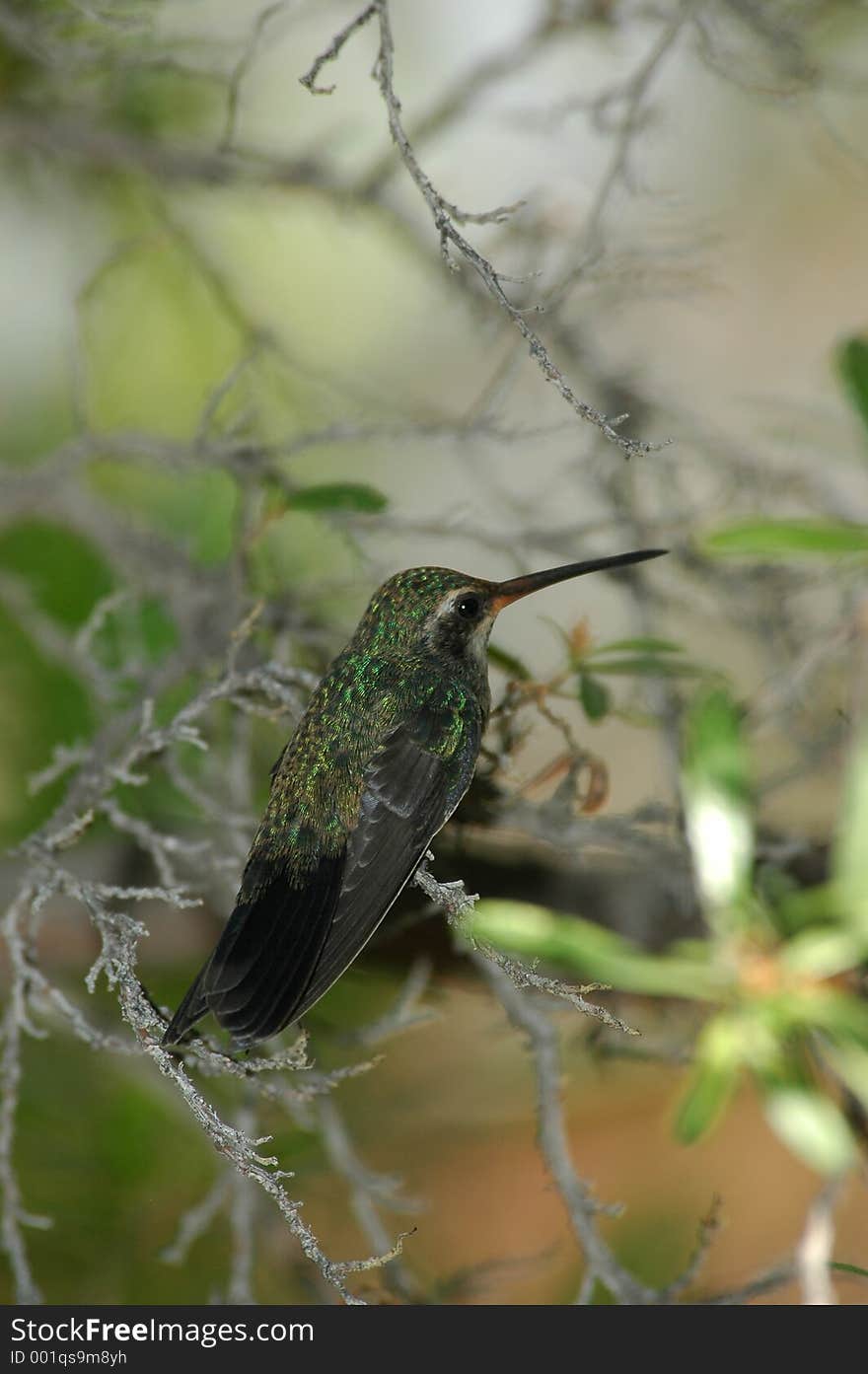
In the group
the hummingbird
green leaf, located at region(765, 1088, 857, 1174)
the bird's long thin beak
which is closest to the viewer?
green leaf, located at region(765, 1088, 857, 1174)

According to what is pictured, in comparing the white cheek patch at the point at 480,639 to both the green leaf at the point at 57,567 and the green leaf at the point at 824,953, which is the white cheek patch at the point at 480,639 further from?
the green leaf at the point at 57,567

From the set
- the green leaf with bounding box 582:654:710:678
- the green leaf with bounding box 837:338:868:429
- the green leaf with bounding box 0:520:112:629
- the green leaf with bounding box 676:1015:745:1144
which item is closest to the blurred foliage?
the green leaf with bounding box 676:1015:745:1144

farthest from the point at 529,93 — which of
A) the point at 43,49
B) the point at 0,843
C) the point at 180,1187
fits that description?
the point at 180,1187

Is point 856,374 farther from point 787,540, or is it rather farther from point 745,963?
point 745,963

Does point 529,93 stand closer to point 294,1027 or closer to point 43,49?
point 43,49

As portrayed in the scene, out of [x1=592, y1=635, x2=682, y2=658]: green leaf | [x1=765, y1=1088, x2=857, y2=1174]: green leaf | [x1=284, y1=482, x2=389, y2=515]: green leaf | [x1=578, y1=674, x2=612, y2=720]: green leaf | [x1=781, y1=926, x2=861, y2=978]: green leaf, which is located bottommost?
[x1=765, y1=1088, x2=857, y2=1174]: green leaf

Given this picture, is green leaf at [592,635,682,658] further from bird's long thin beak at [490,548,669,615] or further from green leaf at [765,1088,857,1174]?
green leaf at [765,1088,857,1174]
